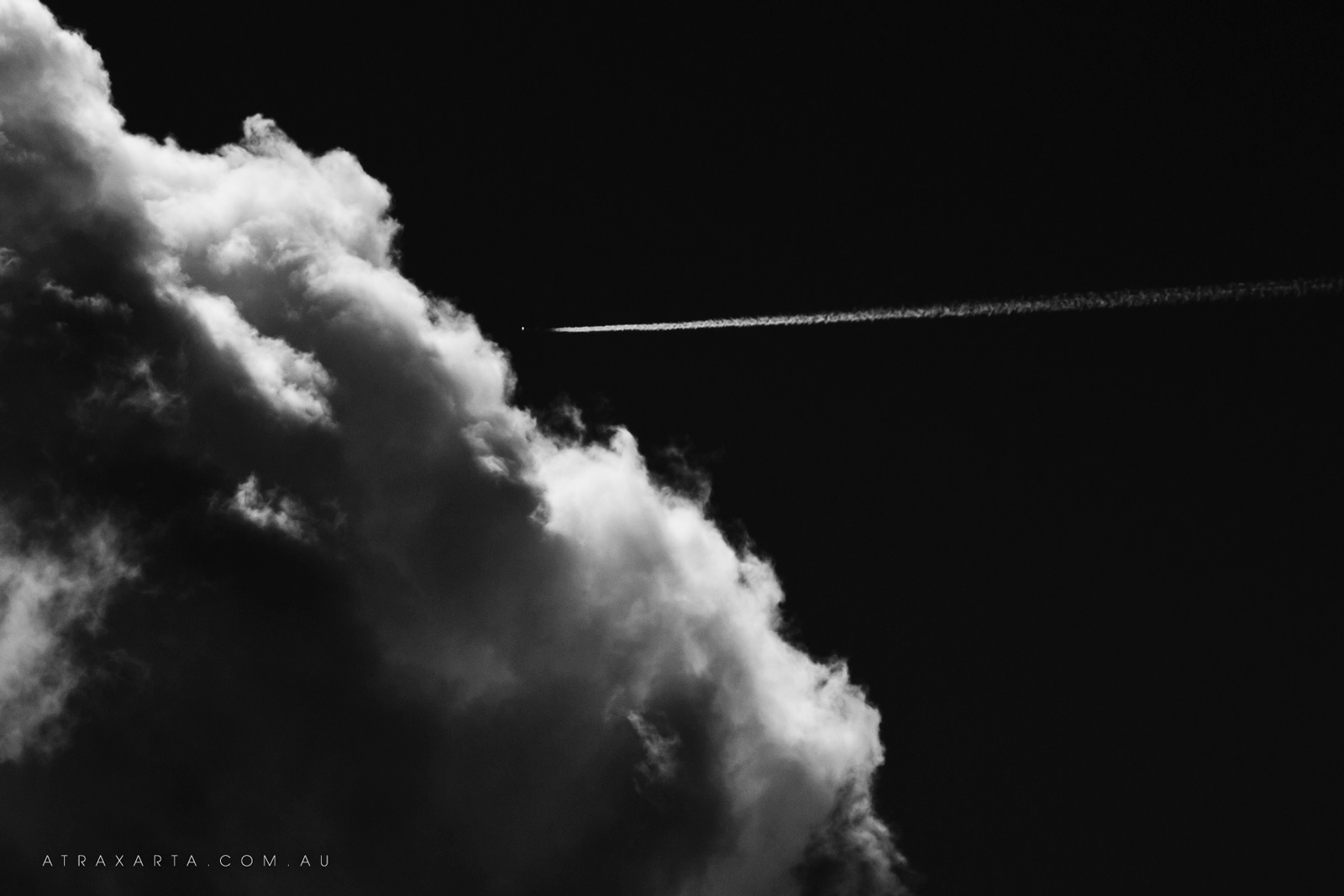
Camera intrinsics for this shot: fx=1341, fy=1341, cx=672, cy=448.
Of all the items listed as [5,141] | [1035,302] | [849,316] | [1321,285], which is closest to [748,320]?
[849,316]

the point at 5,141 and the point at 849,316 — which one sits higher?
the point at 5,141

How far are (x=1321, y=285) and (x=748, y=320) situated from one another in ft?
139

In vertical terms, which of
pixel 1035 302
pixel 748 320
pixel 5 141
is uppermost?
pixel 5 141

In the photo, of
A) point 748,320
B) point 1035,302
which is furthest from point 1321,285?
point 748,320

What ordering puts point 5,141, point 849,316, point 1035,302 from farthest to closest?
point 5,141
point 849,316
point 1035,302

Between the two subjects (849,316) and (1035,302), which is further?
(849,316)

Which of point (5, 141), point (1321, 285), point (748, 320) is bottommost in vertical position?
point (1321, 285)

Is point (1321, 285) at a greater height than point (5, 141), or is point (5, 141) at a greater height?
point (5, 141)

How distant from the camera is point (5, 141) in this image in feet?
623

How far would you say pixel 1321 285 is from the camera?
6600 centimetres

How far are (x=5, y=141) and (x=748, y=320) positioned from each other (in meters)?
139

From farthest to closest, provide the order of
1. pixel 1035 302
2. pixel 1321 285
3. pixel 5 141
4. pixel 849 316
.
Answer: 1. pixel 5 141
2. pixel 849 316
3. pixel 1035 302
4. pixel 1321 285

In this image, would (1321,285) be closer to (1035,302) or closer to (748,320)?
(1035,302)

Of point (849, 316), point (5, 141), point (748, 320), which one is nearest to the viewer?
point (849, 316)
